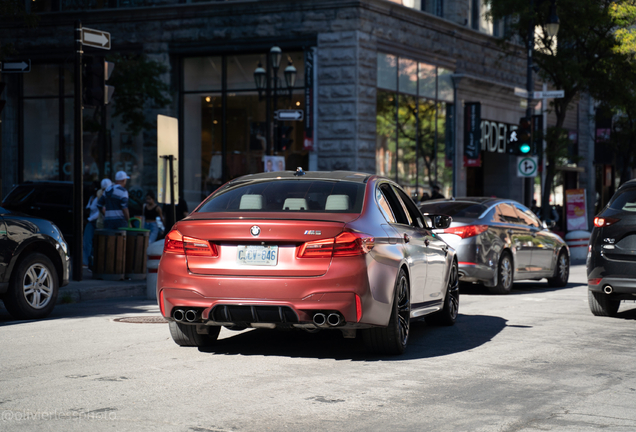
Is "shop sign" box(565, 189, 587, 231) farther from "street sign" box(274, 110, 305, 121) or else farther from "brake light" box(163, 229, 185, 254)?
"brake light" box(163, 229, 185, 254)

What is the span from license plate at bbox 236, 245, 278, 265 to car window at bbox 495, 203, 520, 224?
828cm

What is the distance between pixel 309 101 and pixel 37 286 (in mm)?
16834

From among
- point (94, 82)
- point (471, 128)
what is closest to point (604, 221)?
point (94, 82)

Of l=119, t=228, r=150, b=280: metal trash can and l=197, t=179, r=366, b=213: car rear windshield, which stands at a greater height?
l=197, t=179, r=366, b=213: car rear windshield

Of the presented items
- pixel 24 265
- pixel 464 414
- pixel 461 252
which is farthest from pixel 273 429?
pixel 461 252

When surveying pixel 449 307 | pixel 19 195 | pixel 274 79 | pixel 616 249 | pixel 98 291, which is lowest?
pixel 98 291

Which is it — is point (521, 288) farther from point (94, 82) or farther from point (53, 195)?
point (53, 195)

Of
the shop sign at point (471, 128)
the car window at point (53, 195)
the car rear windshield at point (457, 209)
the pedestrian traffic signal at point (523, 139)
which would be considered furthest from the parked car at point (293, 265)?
the shop sign at point (471, 128)

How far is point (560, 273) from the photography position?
651 inches

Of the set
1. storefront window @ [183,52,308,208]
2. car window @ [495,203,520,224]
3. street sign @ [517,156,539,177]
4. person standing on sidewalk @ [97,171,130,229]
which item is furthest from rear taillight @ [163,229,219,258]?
storefront window @ [183,52,308,208]

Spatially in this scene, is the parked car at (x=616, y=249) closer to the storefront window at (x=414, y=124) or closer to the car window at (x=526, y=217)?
the car window at (x=526, y=217)

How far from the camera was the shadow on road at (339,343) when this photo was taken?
7770 millimetres

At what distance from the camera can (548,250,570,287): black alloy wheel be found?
16422 mm

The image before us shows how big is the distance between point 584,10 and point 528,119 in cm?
579
